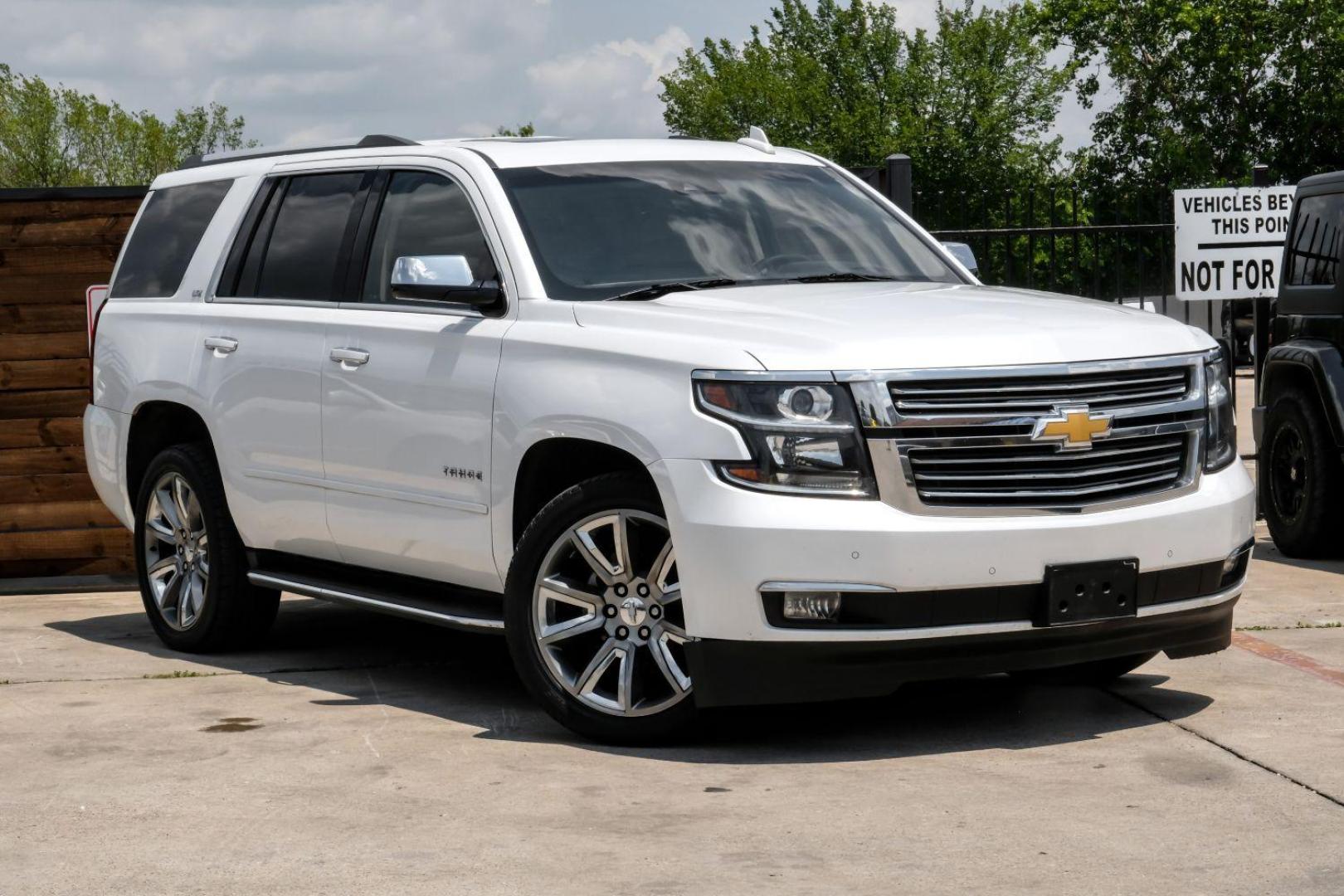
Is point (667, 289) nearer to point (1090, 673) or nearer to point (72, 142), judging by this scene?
point (1090, 673)

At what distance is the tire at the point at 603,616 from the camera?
19.1 ft

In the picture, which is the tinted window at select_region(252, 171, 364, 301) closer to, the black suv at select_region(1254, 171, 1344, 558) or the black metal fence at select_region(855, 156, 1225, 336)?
the black metal fence at select_region(855, 156, 1225, 336)

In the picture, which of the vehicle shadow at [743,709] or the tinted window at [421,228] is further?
the tinted window at [421,228]

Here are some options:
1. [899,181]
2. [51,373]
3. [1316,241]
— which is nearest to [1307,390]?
[1316,241]

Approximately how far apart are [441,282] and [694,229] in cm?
94

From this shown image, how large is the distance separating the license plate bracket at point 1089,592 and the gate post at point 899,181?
548 centimetres

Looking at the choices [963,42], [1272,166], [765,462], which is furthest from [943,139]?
[765,462]

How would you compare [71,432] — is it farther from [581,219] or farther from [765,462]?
[765,462]

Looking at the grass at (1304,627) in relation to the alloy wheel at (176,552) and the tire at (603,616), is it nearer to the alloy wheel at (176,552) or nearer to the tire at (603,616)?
Result: the tire at (603,616)

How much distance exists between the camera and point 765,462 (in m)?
5.50

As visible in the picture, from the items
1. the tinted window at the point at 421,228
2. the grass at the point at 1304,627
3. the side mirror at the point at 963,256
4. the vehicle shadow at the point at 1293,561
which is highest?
the tinted window at the point at 421,228

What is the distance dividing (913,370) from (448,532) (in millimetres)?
1818

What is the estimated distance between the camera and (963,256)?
7.56 metres

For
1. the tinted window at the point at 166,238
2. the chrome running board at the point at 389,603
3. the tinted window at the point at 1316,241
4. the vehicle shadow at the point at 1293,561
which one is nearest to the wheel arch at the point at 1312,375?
the tinted window at the point at 1316,241
